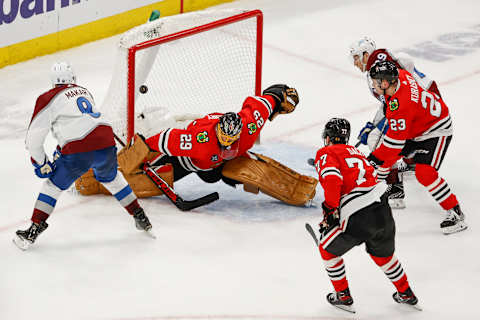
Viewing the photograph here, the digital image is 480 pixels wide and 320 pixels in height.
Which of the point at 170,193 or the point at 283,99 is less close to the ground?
the point at 283,99

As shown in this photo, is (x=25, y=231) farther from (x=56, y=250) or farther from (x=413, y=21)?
(x=413, y=21)

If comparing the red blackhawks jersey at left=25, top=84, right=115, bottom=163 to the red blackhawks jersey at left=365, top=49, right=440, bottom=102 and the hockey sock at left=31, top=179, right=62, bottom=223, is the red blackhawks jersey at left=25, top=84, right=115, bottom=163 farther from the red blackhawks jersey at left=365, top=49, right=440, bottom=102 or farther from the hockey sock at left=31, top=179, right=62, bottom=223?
the red blackhawks jersey at left=365, top=49, right=440, bottom=102

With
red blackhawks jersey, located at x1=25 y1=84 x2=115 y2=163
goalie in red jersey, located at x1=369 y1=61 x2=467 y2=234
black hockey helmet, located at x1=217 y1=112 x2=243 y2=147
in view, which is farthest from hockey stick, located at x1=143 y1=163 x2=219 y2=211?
goalie in red jersey, located at x1=369 y1=61 x2=467 y2=234

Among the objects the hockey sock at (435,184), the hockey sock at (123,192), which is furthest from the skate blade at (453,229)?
the hockey sock at (123,192)

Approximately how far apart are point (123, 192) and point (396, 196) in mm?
1737

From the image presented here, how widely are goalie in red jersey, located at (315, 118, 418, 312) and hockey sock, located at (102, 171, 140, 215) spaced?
1.28 meters

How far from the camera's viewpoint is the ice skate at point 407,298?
4.18 meters

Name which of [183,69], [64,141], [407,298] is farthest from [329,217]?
[183,69]

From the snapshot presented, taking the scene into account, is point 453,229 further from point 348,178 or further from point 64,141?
point 64,141

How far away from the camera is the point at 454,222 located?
4.99m

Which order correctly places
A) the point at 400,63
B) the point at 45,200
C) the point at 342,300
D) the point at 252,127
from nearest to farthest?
the point at 342,300 → the point at 45,200 → the point at 252,127 → the point at 400,63

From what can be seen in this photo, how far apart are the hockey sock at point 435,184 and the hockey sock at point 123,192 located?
5.51 feet

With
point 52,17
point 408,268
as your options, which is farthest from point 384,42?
point 408,268

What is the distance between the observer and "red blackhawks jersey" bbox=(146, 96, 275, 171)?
4.99m
